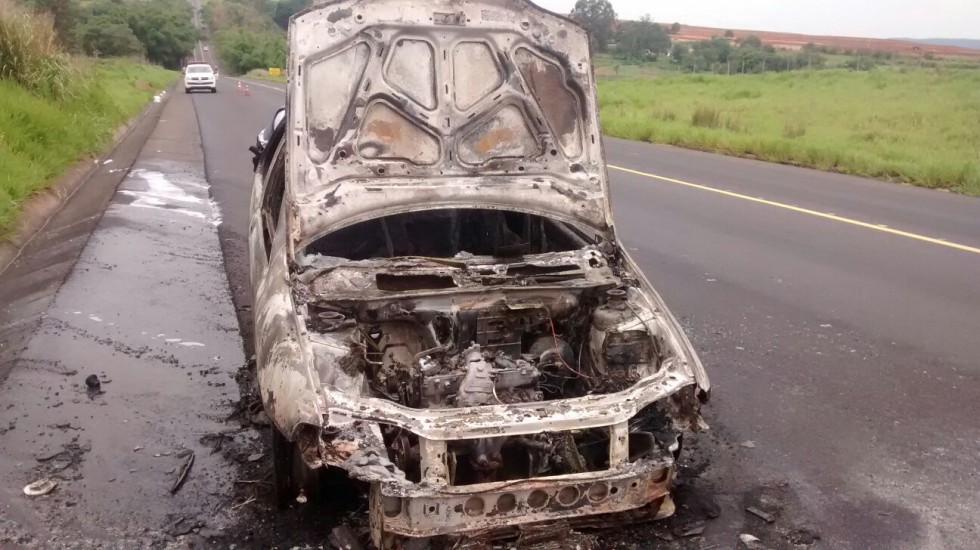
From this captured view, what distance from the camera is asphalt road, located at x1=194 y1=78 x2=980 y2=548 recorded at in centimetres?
394

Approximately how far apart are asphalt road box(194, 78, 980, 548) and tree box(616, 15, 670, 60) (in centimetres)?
6111

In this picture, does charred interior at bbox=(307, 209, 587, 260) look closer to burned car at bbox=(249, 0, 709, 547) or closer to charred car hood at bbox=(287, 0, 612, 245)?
burned car at bbox=(249, 0, 709, 547)

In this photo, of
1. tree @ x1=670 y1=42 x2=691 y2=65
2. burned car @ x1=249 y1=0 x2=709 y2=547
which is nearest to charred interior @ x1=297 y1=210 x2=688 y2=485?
burned car @ x1=249 y1=0 x2=709 y2=547

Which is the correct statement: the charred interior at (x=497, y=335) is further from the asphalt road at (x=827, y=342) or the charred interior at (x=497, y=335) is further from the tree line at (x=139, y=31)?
the tree line at (x=139, y=31)

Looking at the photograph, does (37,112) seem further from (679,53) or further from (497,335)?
(679,53)

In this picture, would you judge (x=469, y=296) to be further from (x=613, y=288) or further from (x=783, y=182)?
(x=783, y=182)

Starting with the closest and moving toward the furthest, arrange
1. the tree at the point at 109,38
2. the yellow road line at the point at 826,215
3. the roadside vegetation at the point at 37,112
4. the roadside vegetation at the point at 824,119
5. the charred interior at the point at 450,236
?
the charred interior at the point at 450,236, the yellow road line at the point at 826,215, the roadside vegetation at the point at 37,112, the roadside vegetation at the point at 824,119, the tree at the point at 109,38

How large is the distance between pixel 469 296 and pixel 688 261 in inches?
177

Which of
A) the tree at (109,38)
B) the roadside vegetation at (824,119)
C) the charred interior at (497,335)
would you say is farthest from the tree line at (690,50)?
the charred interior at (497,335)

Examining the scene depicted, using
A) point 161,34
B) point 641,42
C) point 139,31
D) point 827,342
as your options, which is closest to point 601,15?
point 641,42

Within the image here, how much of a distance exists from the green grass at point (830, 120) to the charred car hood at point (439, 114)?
31.9 feet

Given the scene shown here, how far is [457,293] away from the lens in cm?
406

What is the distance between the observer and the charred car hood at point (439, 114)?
4465mm

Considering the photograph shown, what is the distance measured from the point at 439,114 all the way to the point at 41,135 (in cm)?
911
